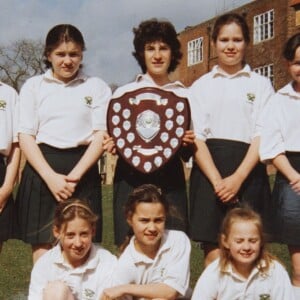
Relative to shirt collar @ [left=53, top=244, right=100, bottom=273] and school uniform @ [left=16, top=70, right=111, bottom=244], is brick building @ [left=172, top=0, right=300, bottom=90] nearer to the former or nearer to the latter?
school uniform @ [left=16, top=70, right=111, bottom=244]

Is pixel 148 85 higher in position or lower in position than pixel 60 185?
higher

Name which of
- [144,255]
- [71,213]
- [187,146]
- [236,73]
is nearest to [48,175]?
[71,213]

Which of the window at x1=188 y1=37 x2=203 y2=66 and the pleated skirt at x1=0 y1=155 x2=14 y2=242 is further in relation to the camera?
the window at x1=188 y1=37 x2=203 y2=66

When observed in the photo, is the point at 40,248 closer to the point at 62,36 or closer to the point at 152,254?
the point at 152,254

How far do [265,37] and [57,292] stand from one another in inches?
1334

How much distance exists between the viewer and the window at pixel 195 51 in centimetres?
4238

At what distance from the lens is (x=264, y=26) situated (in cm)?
3741

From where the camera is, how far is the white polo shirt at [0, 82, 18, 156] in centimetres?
573

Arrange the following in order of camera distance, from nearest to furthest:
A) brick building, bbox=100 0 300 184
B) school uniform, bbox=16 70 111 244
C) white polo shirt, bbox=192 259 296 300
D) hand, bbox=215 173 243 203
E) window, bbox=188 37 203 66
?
white polo shirt, bbox=192 259 296 300, hand, bbox=215 173 243 203, school uniform, bbox=16 70 111 244, brick building, bbox=100 0 300 184, window, bbox=188 37 203 66

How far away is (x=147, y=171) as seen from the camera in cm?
546

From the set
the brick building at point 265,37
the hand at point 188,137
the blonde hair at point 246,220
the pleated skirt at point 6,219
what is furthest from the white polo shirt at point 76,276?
the brick building at point 265,37

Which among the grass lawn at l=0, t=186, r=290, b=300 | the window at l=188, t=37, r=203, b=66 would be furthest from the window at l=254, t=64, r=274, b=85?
the grass lawn at l=0, t=186, r=290, b=300

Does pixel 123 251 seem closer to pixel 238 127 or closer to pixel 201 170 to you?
pixel 201 170

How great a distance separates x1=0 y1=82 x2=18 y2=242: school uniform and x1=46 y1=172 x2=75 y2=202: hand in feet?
1.37
